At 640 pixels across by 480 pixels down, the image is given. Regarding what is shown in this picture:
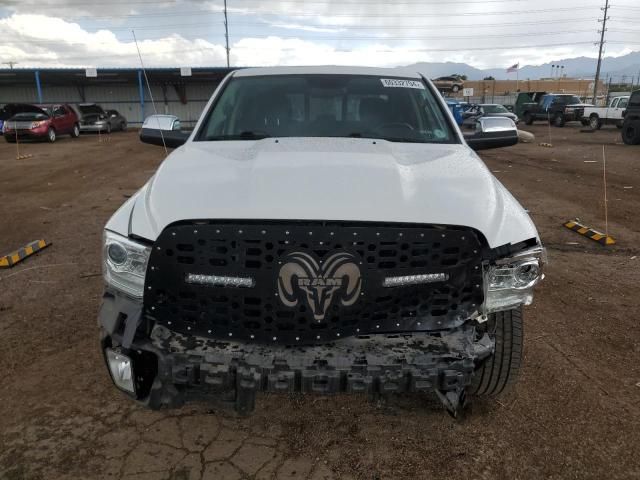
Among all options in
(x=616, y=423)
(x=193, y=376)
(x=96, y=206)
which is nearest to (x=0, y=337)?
(x=193, y=376)

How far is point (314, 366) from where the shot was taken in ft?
6.76

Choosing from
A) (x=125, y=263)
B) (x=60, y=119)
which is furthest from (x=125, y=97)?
(x=125, y=263)

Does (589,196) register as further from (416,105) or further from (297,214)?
(297,214)

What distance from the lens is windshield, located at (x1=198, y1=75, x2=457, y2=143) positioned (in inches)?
133

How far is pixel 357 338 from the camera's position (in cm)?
220

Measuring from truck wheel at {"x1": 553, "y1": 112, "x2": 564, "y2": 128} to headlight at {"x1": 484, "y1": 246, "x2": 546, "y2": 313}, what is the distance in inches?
1180

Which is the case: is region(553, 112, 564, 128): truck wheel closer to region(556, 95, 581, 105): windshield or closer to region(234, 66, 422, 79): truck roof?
region(556, 95, 581, 105): windshield

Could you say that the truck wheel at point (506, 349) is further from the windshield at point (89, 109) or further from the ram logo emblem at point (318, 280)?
the windshield at point (89, 109)

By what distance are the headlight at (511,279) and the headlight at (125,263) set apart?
149 centimetres

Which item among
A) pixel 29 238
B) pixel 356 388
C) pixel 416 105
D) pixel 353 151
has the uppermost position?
pixel 416 105

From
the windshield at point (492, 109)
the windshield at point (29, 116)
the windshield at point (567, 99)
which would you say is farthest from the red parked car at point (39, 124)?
the windshield at point (567, 99)

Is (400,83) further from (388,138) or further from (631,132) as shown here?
(631,132)

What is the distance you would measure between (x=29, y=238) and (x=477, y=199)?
6.27m

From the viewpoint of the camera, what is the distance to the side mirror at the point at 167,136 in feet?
12.5
